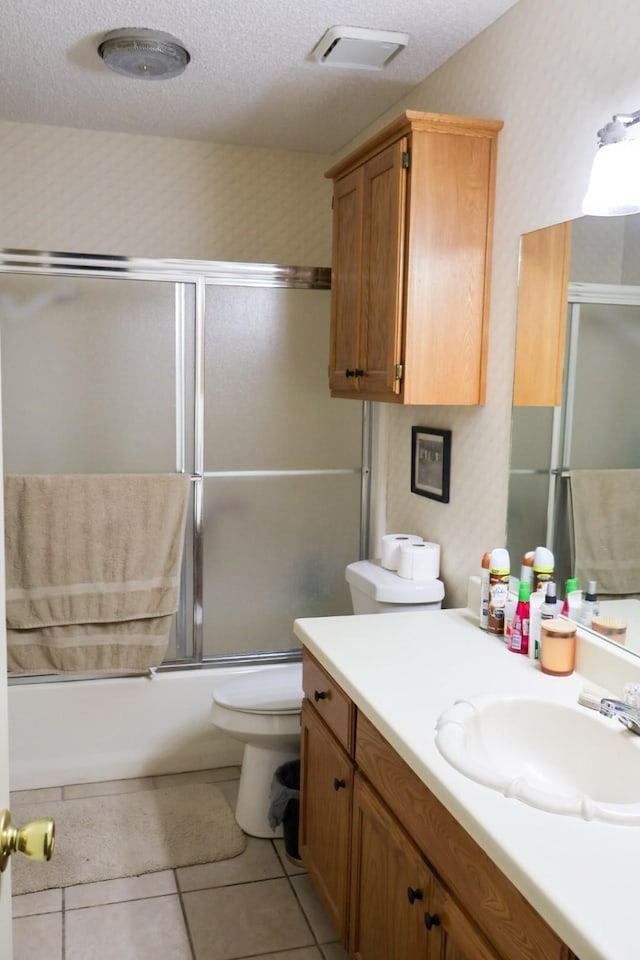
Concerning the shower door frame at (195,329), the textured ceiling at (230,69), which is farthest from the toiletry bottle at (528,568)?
the textured ceiling at (230,69)

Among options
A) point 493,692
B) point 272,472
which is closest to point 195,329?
point 272,472

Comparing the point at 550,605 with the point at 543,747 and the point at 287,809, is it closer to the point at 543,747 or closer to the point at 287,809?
the point at 543,747

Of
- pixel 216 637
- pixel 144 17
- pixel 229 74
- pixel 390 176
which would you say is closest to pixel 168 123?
pixel 229 74

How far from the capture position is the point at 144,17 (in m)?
2.25

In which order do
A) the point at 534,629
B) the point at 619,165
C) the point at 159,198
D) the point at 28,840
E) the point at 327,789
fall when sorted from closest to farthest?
the point at 28,840 < the point at 619,165 < the point at 534,629 < the point at 327,789 < the point at 159,198

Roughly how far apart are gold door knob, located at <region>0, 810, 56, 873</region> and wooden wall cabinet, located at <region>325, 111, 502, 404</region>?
1624mm

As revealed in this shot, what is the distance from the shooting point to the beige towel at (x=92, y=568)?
2.85 metres

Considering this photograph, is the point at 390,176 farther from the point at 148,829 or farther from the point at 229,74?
the point at 148,829

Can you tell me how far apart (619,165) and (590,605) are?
3.16 feet

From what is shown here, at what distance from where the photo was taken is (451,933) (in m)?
1.38

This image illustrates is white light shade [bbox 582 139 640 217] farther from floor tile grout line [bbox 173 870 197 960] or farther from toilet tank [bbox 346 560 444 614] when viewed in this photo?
floor tile grout line [bbox 173 870 197 960]

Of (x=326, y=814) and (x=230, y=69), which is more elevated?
(x=230, y=69)

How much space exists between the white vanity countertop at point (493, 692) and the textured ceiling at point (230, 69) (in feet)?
5.33

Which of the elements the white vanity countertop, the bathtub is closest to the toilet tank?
the white vanity countertop
